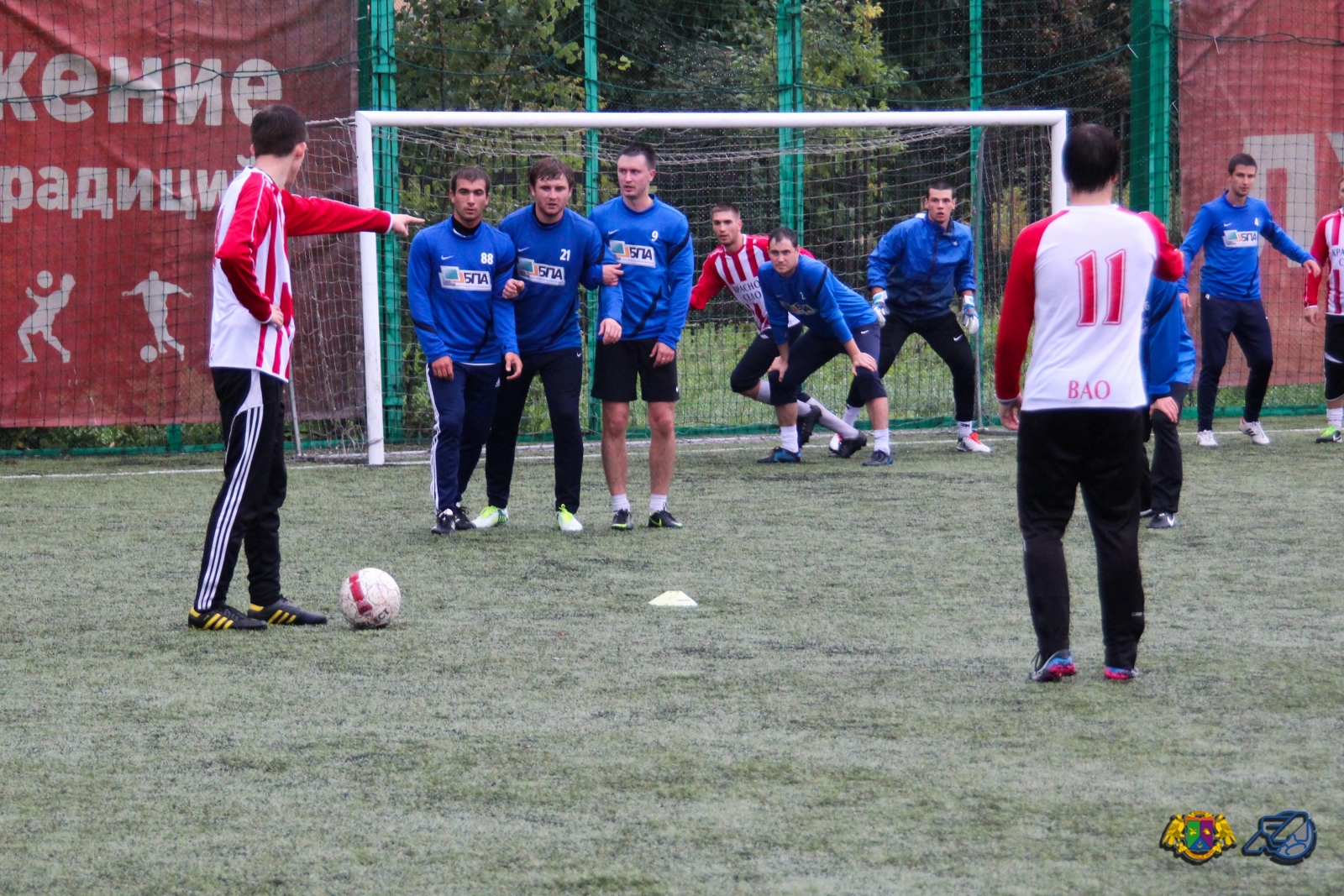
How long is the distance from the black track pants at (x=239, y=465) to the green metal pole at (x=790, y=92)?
8317 mm

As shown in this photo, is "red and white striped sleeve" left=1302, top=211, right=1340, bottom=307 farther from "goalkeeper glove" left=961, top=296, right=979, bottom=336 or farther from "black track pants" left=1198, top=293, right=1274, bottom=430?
"goalkeeper glove" left=961, top=296, right=979, bottom=336

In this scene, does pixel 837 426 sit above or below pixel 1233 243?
below

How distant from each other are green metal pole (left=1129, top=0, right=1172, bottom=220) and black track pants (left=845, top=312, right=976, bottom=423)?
9.37 ft

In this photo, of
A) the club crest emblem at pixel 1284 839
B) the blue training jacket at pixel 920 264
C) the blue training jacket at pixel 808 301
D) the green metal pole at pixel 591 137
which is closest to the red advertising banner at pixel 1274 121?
the blue training jacket at pixel 920 264

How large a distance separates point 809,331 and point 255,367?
20.0 ft

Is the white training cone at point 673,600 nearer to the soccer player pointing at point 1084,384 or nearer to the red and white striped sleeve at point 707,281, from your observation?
the soccer player pointing at point 1084,384

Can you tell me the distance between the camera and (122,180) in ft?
39.3

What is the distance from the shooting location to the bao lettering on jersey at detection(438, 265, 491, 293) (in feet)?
26.4

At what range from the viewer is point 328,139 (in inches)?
485

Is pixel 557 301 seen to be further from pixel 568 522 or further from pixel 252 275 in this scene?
pixel 252 275

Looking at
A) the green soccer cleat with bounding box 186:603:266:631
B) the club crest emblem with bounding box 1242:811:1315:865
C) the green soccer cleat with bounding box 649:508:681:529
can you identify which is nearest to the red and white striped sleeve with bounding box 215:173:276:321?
the green soccer cleat with bounding box 186:603:266:631

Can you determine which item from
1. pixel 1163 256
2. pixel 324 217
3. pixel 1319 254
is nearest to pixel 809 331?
pixel 1319 254

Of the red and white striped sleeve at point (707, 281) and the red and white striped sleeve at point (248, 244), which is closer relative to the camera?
the red and white striped sleeve at point (248, 244)

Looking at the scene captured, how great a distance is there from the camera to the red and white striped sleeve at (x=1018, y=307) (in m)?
4.66
